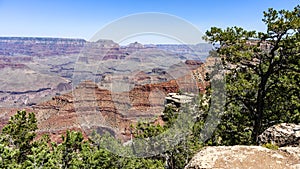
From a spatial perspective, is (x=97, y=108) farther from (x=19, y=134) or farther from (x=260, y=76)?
(x=260, y=76)

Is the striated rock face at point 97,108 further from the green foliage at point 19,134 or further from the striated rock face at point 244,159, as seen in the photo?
the striated rock face at point 244,159

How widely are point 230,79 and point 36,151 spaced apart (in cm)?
1108

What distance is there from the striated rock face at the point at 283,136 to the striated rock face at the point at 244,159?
240cm

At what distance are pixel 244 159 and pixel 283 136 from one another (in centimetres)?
391

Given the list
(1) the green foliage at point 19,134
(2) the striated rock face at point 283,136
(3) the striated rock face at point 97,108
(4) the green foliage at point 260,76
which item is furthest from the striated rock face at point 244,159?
(3) the striated rock face at point 97,108

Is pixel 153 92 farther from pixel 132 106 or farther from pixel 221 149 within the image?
pixel 221 149

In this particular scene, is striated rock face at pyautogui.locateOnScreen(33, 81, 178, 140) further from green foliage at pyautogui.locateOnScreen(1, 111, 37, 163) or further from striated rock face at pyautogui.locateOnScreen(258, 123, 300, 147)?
striated rock face at pyautogui.locateOnScreen(258, 123, 300, 147)

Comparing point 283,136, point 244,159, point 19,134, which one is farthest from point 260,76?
point 19,134

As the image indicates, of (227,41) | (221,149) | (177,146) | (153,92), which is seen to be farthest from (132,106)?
(221,149)

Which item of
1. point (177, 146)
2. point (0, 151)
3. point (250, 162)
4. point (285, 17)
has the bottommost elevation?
point (177, 146)

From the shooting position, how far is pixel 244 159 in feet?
22.8

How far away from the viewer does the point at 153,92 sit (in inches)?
3255

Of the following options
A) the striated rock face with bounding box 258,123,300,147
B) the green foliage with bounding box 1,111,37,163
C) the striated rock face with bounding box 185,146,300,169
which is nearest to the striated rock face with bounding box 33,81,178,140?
the green foliage with bounding box 1,111,37,163

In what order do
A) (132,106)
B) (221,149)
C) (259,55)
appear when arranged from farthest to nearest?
1. (132,106)
2. (259,55)
3. (221,149)
